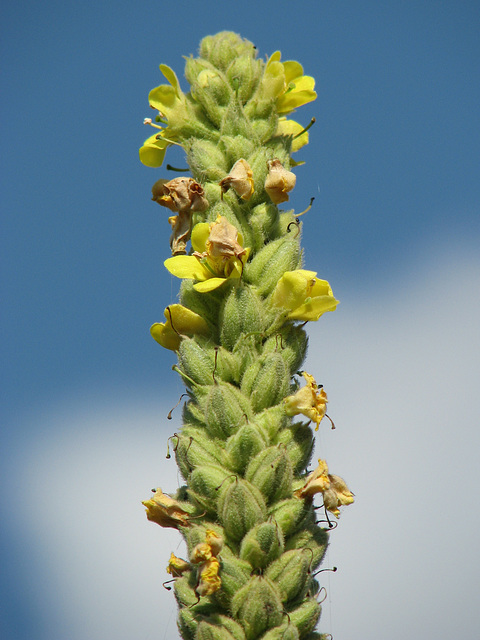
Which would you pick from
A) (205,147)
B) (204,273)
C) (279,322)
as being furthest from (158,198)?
(279,322)

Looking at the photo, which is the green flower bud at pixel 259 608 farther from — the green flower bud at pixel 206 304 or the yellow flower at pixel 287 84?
the yellow flower at pixel 287 84

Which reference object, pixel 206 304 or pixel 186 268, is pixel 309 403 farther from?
pixel 186 268

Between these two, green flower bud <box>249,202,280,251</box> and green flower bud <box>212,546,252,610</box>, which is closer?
green flower bud <box>212,546,252,610</box>

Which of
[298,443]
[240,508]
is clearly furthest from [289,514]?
[298,443]

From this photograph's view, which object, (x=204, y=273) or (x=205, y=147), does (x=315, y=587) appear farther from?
(x=205, y=147)

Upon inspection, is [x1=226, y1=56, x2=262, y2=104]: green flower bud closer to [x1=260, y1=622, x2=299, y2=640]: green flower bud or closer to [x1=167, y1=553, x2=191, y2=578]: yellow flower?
[x1=167, y1=553, x2=191, y2=578]: yellow flower

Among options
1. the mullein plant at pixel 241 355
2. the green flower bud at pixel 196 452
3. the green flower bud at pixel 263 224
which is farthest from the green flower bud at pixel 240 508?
the green flower bud at pixel 263 224

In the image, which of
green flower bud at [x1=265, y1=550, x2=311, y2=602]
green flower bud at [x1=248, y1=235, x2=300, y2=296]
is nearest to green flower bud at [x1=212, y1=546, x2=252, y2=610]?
green flower bud at [x1=265, y1=550, x2=311, y2=602]
